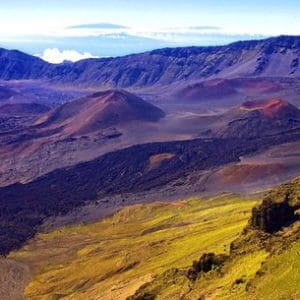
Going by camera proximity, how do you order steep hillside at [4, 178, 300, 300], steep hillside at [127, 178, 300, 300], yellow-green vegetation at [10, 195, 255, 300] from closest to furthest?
steep hillside at [127, 178, 300, 300]
steep hillside at [4, 178, 300, 300]
yellow-green vegetation at [10, 195, 255, 300]

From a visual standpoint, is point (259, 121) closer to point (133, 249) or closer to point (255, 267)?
point (133, 249)

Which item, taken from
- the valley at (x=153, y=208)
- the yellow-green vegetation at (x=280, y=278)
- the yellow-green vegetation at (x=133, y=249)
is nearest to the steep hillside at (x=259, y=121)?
the valley at (x=153, y=208)

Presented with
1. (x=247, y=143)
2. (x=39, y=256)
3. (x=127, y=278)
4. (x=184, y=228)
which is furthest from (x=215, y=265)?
(x=247, y=143)

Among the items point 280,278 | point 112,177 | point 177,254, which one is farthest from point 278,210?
point 112,177

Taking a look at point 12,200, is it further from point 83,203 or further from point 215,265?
point 215,265

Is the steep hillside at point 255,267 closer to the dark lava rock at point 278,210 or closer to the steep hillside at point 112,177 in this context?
the dark lava rock at point 278,210

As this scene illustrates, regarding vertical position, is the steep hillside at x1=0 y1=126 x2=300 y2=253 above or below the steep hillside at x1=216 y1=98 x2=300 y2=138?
below

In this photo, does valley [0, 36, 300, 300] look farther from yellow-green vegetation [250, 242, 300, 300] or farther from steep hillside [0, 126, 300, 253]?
steep hillside [0, 126, 300, 253]

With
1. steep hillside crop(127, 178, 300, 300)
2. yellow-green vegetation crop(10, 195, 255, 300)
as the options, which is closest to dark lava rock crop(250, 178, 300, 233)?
steep hillside crop(127, 178, 300, 300)

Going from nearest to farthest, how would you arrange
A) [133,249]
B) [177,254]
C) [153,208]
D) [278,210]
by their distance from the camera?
1. [278,210]
2. [177,254]
3. [133,249]
4. [153,208]
